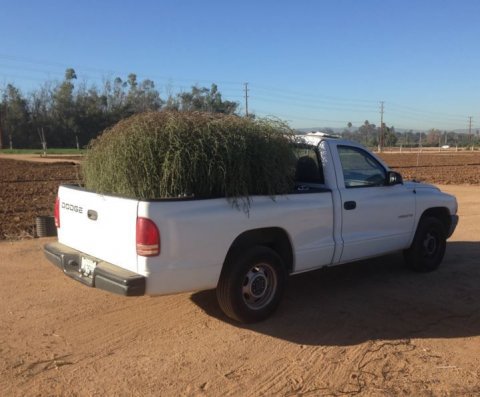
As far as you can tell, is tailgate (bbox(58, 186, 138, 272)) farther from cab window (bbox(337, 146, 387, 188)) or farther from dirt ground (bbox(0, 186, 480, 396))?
cab window (bbox(337, 146, 387, 188))

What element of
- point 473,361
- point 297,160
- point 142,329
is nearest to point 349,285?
point 297,160

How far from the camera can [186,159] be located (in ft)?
15.0

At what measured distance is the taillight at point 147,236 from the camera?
4.20 m

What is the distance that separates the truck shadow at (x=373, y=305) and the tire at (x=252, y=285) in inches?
6.7

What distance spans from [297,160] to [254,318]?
1815mm

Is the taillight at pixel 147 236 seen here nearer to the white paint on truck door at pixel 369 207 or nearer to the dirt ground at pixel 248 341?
the dirt ground at pixel 248 341

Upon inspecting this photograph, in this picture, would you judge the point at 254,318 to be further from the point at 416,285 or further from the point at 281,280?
the point at 416,285

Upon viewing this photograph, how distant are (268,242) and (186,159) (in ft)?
4.14

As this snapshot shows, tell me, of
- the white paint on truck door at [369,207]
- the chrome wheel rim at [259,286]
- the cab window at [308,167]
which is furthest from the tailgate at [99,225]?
the white paint on truck door at [369,207]

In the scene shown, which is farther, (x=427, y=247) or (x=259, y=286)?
(x=427, y=247)

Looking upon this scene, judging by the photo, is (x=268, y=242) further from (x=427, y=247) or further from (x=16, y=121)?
(x=16, y=121)

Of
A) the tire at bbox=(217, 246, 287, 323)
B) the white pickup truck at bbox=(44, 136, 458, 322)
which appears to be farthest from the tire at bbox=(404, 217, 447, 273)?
the tire at bbox=(217, 246, 287, 323)

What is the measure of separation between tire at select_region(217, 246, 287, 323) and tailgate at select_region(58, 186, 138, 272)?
0.94m

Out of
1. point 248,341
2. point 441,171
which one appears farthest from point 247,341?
point 441,171
